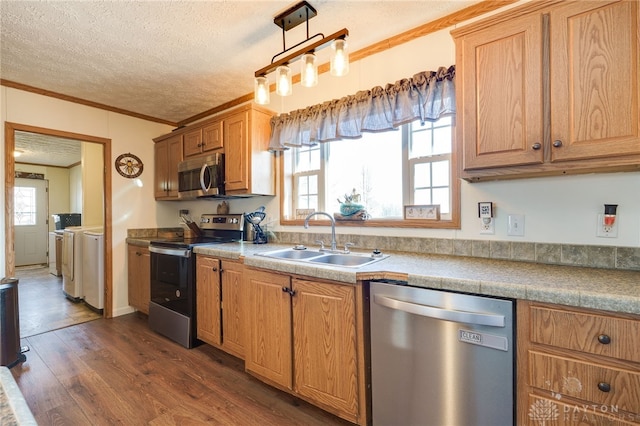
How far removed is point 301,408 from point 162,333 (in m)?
1.72

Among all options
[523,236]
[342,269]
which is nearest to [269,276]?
[342,269]

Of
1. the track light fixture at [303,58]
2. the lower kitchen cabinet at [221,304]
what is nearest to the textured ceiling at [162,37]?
the track light fixture at [303,58]

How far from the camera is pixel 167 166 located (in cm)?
358

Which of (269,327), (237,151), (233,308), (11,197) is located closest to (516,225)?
(269,327)

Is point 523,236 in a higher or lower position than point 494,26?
lower

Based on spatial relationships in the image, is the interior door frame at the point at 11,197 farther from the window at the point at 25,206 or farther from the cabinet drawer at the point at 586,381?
the window at the point at 25,206

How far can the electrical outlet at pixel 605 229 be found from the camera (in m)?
1.45

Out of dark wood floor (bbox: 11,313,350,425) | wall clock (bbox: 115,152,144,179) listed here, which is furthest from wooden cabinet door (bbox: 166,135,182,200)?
dark wood floor (bbox: 11,313,350,425)

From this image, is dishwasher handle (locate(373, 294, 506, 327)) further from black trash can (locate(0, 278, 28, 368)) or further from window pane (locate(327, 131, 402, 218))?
black trash can (locate(0, 278, 28, 368))

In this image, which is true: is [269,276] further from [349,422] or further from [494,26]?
[494,26]

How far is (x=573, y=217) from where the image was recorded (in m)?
1.55

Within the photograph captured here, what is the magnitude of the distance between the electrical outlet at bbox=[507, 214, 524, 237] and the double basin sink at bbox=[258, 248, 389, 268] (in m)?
0.74

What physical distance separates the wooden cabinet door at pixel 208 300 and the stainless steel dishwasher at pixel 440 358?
141 cm

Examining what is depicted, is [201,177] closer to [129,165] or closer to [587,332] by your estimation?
[129,165]
